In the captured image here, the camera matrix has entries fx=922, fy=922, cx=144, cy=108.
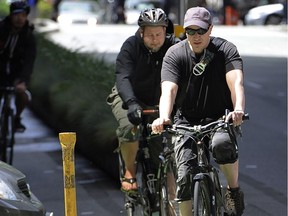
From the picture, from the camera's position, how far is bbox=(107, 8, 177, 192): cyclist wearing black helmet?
24.4 ft

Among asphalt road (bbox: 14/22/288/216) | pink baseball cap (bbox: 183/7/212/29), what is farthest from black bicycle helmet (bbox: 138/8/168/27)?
asphalt road (bbox: 14/22/288/216)

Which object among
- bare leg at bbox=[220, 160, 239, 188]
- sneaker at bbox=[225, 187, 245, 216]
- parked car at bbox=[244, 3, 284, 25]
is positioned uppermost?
bare leg at bbox=[220, 160, 239, 188]

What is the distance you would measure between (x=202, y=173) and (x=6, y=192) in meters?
1.36

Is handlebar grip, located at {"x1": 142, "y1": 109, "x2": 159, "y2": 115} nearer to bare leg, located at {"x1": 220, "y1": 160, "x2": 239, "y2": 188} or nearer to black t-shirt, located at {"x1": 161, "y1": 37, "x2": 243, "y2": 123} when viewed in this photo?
black t-shirt, located at {"x1": 161, "y1": 37, "x2": 243, "y2": 123}

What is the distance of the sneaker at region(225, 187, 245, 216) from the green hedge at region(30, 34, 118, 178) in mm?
3321

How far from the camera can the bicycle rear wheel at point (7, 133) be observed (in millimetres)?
10703

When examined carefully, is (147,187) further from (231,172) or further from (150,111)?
(231,172)

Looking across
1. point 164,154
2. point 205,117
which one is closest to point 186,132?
point 205,117

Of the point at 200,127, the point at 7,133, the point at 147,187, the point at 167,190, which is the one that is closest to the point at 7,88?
the point at 7,133

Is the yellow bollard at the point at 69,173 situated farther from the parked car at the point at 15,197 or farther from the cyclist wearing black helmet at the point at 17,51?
the cyclist wearing black helmet at the point at 17,51

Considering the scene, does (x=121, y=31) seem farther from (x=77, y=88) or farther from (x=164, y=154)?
(x=164, y=154)

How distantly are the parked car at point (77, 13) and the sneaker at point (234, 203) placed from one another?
1455 inches

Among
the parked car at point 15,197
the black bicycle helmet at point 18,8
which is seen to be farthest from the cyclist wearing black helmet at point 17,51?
the parked car at point 15,197

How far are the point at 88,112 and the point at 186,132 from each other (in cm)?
496
